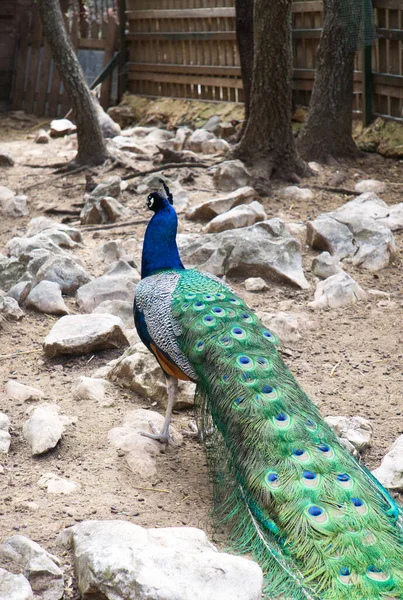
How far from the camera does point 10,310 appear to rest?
220 inches

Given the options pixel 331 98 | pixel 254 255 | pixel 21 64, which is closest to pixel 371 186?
pixel 331 98

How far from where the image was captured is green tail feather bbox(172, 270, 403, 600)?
2566 mm

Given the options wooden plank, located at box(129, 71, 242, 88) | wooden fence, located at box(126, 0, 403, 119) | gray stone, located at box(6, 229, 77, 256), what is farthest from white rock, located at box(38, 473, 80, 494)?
wooden plank, located at box(129, 71, 242, 88)

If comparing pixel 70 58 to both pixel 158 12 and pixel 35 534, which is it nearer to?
pixel 158 12

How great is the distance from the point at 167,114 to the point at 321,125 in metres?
4.96

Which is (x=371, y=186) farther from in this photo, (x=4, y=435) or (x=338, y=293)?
(x=4, y=435)

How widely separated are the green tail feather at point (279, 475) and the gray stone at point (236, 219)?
3.22 meters

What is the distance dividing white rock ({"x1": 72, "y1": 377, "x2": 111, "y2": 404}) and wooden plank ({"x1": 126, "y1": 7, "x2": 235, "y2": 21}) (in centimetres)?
882

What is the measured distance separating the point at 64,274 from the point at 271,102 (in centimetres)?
343

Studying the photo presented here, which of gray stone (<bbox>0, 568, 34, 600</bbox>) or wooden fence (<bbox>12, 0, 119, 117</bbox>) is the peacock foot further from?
wooden fence (<bbox>12, 0, 119, 117</bbox>)

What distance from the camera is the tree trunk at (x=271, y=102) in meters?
8.10

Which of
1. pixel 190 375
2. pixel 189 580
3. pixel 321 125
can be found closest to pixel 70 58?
pixel 321 125

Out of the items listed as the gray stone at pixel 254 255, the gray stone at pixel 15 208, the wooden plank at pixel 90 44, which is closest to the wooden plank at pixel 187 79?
the wooden plank at pixel 90 44

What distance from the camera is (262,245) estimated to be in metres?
6.29
